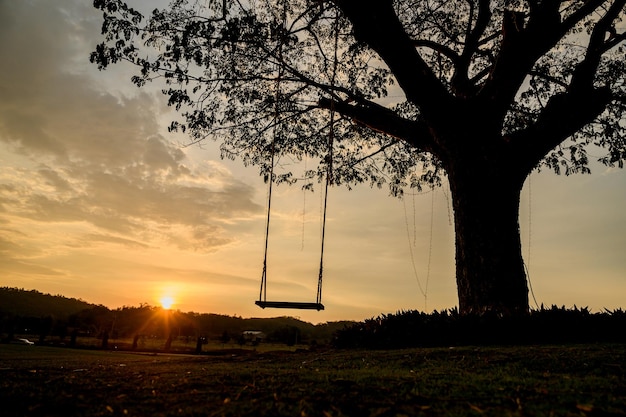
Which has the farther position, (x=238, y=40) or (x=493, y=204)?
(x=238, y=40)

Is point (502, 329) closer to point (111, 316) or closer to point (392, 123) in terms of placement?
point (392, 123)

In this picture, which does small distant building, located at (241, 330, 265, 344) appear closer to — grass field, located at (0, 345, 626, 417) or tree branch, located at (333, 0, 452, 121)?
tree branch, located at (333, 0, 452, 121)

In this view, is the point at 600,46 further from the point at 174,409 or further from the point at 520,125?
the point at 174,409

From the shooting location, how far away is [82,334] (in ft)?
150

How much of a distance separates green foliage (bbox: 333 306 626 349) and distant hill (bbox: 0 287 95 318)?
114 metres

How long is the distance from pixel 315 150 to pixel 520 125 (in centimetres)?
635

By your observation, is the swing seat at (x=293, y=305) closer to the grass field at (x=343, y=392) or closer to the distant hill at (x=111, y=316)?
the grass field at (x=343, y=392)

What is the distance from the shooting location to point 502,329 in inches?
289

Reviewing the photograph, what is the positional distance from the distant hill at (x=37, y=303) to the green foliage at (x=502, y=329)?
374 feet

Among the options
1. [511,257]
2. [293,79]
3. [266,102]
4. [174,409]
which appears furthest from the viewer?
[266,102]

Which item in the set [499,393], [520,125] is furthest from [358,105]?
[499,393]

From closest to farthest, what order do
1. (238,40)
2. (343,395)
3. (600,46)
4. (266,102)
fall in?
(343,395)
(600,46)
(238,40)
(266,102)

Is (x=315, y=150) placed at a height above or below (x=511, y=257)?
above

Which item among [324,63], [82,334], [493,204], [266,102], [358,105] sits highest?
[324,63]
